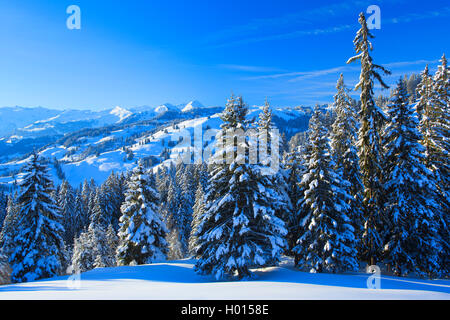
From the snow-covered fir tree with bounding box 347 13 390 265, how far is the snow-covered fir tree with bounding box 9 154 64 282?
84.6ft

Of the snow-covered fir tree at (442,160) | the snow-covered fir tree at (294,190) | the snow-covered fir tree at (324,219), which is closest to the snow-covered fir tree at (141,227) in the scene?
the snow-covered fir tree at (294,190)

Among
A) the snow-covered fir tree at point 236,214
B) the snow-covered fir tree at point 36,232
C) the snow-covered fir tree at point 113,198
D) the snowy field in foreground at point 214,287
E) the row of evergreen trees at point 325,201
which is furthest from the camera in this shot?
the snow-covered fir tree at point 113,198

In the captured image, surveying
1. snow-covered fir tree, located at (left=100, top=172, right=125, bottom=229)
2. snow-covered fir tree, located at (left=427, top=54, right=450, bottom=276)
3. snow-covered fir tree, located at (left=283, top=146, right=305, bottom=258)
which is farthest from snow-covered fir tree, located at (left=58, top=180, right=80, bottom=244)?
Answer: snow-covered fir tree, located at (left=427, top=54, right=450, bottom=276)

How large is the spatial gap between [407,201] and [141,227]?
22999 millimetres

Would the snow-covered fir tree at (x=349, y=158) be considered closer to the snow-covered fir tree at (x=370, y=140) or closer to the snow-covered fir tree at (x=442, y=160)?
the snow-covered fir tree at (x=370, y=140)

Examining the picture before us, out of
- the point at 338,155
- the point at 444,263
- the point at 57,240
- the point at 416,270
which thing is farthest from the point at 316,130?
the point at 57,240

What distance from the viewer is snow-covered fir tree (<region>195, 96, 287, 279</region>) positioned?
1405cm

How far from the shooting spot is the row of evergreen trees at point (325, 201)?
586 inches

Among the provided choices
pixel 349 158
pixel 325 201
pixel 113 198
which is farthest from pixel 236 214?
pixel 113 198

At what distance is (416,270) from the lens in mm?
16844

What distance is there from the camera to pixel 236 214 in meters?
14.6

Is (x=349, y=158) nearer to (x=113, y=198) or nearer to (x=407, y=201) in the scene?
(x=407, y=201)

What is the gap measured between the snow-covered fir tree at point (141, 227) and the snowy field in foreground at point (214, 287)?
627 centimetres
